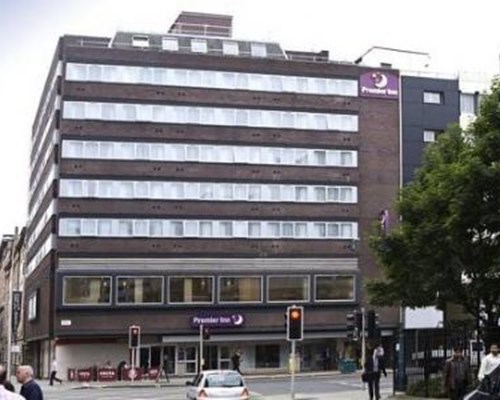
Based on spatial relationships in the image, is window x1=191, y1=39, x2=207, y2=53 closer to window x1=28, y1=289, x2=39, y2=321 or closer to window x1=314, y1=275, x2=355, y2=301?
window x1=314, y1=275, x2=355, y2=301

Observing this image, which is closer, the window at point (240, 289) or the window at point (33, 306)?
the window at point (240, 289)

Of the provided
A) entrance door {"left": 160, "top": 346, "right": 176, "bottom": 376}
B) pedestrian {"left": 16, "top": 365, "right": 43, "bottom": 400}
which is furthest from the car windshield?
entrance door {"left": 160, "top": 346, "right": 176, "bottom": 376}

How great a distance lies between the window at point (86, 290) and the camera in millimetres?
66000

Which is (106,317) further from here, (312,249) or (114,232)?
(312,249)

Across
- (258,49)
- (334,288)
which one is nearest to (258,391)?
(334,288)

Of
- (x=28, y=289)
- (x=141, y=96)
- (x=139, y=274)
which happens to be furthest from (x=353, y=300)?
(x=28, y=289)

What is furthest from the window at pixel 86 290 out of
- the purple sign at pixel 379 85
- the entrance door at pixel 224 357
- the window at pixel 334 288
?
the purple sign at pixel 379 85

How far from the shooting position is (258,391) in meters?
45.0

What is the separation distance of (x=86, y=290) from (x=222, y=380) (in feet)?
125

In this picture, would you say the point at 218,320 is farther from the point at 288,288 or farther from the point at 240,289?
the point at 288,288

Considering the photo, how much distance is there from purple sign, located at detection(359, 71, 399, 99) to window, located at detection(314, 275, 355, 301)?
13839 millimetres

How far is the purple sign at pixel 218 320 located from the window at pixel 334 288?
6097mm

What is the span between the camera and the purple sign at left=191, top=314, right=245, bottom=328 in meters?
67.7

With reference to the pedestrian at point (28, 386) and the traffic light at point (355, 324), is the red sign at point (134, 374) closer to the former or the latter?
the traffic light at point (355, 324)
